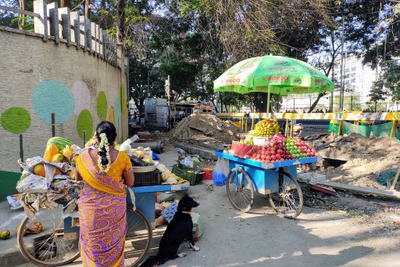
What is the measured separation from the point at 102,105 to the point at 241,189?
4824 mm

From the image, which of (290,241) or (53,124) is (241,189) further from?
(53,124)

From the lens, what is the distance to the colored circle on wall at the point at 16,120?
507 cm

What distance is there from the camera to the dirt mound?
12.7m

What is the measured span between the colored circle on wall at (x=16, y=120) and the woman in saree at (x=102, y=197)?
328 centimetres

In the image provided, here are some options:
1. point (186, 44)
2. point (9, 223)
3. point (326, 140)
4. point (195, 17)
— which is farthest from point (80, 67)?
point (186, 44)

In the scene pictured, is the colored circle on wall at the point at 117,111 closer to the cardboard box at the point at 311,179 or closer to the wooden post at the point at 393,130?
the cardboard box at the point at 311,179

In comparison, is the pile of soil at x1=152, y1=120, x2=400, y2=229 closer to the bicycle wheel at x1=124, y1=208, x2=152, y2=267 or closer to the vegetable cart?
the vegetable cart

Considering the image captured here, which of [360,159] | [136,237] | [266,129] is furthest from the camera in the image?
[360,159]

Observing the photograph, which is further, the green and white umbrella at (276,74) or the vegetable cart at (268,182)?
the green and white umbrella at (276,74)

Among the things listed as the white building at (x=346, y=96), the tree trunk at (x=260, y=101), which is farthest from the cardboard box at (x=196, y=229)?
the white building at (x=346, y=96)

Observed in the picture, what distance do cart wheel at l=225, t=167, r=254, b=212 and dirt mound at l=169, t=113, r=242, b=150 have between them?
22.3 ft

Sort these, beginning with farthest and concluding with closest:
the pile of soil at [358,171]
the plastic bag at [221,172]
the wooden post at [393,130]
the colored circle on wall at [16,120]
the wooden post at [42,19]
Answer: the wooden post at [393,130]
the plastic bag at [221,172]
the wooden post at [42,19]
the colored circle on wall at [16,120]
the pile of soil at [358,171]

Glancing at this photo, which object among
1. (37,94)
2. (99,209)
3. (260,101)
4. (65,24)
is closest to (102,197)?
(99,209)

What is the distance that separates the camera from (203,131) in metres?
13.2
